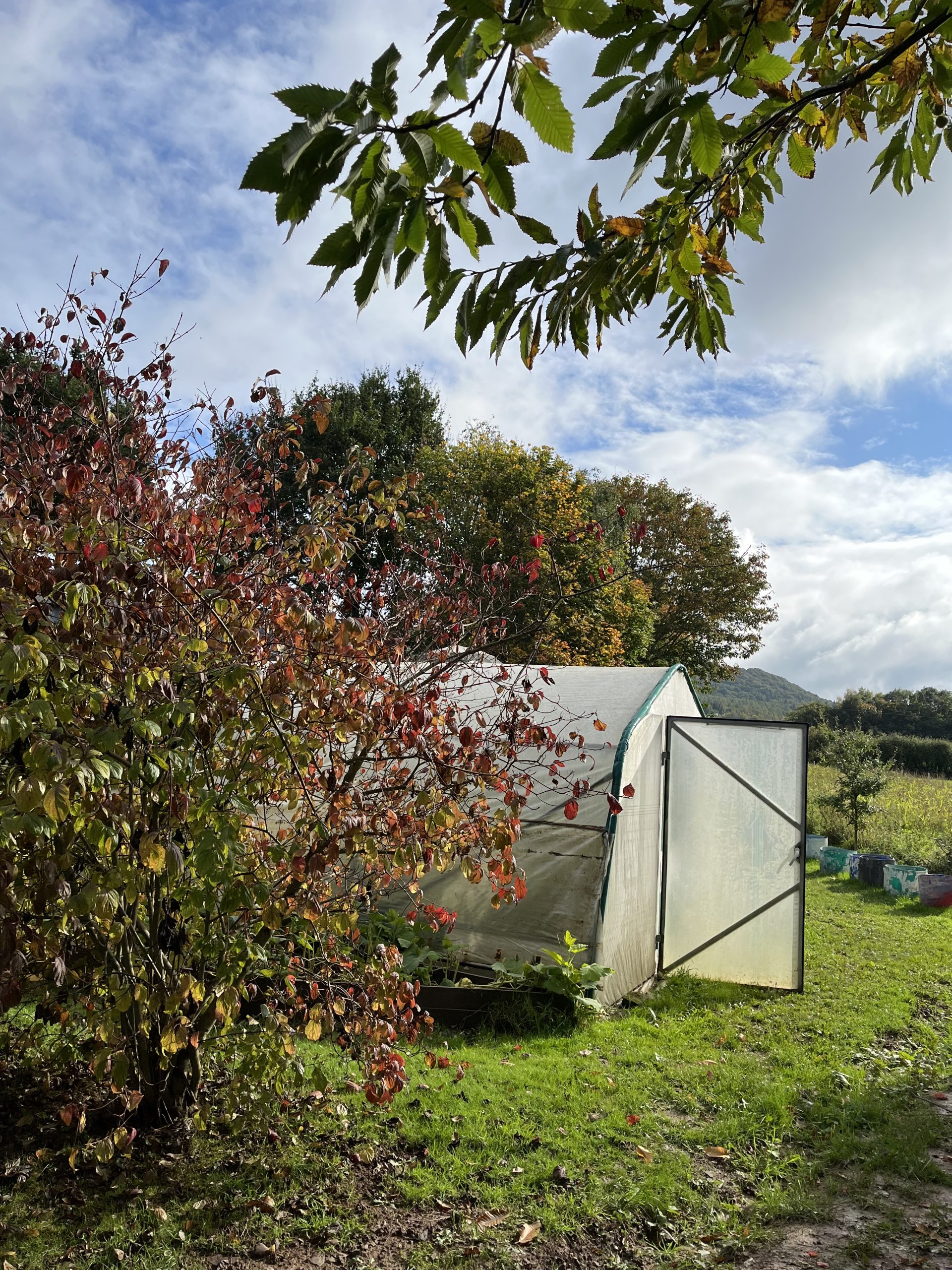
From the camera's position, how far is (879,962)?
831cm

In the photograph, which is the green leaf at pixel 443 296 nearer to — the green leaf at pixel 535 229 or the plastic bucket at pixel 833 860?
the green leaf at pixel 535 229

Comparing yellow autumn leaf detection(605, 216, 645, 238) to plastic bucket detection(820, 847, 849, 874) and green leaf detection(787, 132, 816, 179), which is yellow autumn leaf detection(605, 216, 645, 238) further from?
plastic bucket detection(820, 847, 849, 874)

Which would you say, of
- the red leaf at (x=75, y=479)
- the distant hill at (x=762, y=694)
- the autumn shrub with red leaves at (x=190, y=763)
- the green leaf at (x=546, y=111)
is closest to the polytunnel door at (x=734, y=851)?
the autumn shrub with red leaves at (x=190, y=763)

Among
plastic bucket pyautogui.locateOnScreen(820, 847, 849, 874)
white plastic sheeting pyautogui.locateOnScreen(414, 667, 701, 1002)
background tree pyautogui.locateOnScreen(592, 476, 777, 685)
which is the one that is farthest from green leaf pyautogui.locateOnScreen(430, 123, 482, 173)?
background tree pyautogui.locateOnScreen(592, 476, 777, 685)

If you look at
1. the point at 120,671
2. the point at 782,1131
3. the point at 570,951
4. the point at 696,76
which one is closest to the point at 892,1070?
the point at 782,1131

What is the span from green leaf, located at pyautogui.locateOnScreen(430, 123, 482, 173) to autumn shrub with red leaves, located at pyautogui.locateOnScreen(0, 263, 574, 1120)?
1784 millimetres

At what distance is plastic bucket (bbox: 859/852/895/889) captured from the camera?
12336 millimetres

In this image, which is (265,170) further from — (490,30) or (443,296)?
(443,296)

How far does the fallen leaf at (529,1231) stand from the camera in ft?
11.3

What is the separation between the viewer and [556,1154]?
4164 mm

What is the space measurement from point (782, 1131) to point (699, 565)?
2364 centimetres

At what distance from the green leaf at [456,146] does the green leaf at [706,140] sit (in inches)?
26.2

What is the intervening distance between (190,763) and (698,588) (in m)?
25.8

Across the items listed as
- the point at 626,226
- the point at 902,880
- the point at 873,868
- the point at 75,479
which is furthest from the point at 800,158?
the point at 873,868
